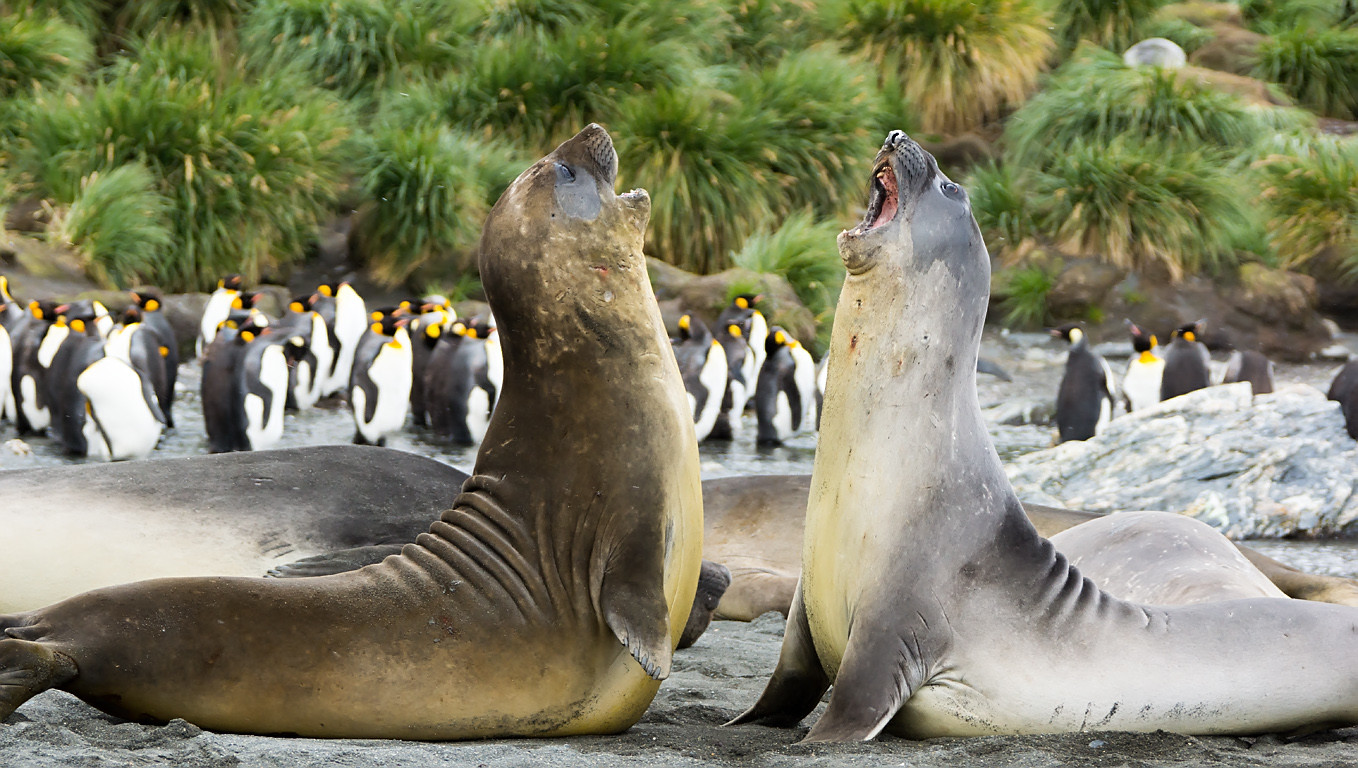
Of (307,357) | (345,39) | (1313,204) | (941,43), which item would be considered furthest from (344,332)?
(1313,204)

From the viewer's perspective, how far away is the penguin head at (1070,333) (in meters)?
11.6

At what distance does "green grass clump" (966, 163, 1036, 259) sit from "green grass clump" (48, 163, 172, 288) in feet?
28.3

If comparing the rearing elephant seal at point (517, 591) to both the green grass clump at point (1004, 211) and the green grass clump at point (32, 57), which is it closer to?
the green grass clump at point (1004, 211)

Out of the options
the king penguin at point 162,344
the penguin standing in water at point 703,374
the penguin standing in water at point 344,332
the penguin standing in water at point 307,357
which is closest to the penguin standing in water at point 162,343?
the king penguin at point 162,344

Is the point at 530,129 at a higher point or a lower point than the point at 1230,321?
higher

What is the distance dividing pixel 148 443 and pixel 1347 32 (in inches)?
706

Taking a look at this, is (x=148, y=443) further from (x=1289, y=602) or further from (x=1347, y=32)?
(x=1347, y=32)

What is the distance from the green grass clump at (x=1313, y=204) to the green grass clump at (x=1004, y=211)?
2.63m

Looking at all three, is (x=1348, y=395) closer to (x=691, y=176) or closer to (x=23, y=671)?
(x=23, y=671)

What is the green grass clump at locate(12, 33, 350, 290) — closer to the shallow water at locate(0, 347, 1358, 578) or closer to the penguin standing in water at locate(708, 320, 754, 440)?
the shallow water at locate(0, 347, 1358, 578)

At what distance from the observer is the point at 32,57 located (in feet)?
52.3

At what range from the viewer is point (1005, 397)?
1176 centimetres

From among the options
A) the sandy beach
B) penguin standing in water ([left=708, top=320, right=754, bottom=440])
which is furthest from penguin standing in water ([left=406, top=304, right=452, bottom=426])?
the sandy beach

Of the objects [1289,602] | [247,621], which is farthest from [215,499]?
[1289,602]
